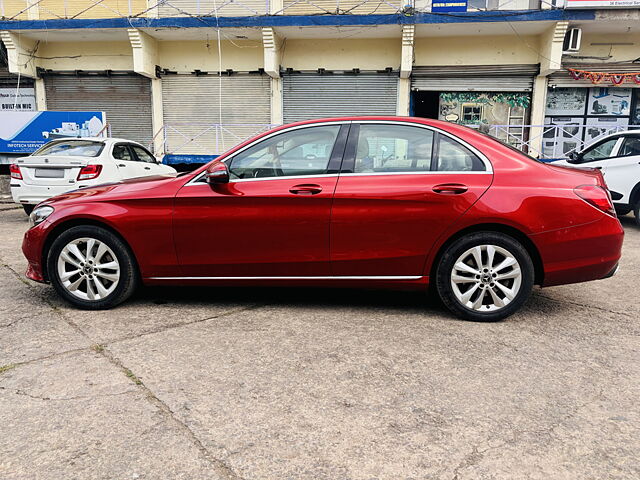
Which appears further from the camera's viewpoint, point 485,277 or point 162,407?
point 485,277

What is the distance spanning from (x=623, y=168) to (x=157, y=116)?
13.8 m

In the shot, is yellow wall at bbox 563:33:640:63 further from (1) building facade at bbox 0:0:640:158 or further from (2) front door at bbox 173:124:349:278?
(2) front door at bbox 173:124:349:278

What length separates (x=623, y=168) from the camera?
9086 mm

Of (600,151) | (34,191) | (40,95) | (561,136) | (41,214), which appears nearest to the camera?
(41,214)

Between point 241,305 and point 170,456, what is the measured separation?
7.68 ft

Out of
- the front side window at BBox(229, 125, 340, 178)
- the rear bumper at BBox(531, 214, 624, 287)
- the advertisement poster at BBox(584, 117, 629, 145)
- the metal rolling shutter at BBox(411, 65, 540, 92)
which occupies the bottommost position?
the rear bumper at BBox(531, 214, 624, 287)

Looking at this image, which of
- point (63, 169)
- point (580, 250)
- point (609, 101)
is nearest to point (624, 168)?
point (580, 250)

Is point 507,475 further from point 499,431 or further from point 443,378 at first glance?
point 443,378

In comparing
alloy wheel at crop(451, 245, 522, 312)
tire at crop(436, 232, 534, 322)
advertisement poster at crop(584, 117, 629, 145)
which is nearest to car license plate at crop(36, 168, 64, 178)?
tire at crop(436, 232, 534, 322)

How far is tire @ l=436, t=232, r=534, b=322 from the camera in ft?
13.5

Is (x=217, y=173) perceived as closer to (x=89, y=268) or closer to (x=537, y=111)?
(x=89, y=268)

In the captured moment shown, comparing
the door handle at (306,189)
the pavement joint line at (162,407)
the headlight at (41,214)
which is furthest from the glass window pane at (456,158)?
the headlight at (41,214)

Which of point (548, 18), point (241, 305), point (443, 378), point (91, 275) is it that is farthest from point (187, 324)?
point (548, 18)

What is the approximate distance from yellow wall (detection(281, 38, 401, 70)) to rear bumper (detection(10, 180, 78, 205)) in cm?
963
